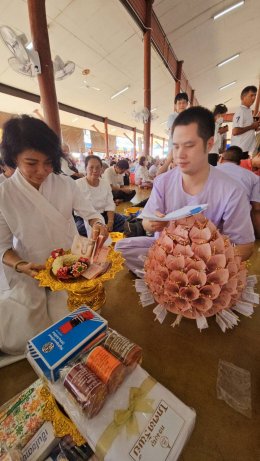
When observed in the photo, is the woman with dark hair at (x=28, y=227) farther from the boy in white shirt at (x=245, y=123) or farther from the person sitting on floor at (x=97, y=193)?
the boy in white shirt at (x=245, y=123)

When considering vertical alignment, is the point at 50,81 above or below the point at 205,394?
above

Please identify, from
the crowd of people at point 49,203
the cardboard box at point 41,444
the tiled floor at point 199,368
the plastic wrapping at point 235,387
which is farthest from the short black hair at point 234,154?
the cardboard box at point 41,444

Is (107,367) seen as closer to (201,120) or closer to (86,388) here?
(86,388)

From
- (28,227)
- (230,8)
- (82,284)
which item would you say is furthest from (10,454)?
(230,8)

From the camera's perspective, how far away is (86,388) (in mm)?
368

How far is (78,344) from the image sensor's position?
0.44 m

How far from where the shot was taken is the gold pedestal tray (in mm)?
654

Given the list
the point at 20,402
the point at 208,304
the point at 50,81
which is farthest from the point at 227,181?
the point at 50,81

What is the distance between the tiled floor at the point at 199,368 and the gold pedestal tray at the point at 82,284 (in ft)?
0.48

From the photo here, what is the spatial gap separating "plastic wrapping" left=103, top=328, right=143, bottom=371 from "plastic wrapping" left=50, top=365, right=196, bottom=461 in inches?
1.5

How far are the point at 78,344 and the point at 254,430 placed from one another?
0.50 m

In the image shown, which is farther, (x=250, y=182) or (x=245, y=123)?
(x=245, y=123)

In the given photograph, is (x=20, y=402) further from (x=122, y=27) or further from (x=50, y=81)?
(x=122, y=27)

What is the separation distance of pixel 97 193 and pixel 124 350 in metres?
2.00
